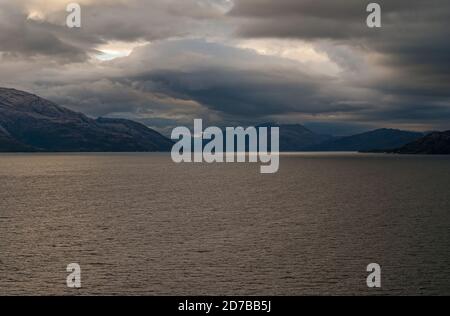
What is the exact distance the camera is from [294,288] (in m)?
60.3

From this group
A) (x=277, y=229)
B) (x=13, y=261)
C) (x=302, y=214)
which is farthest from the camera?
(x=302, y=214)

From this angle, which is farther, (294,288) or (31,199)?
(31,199)

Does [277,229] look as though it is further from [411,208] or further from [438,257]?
[411,208]

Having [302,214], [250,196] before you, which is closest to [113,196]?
[250,196]

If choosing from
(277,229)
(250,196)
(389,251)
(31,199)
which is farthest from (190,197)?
(389,251)

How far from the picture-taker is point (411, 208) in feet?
438
